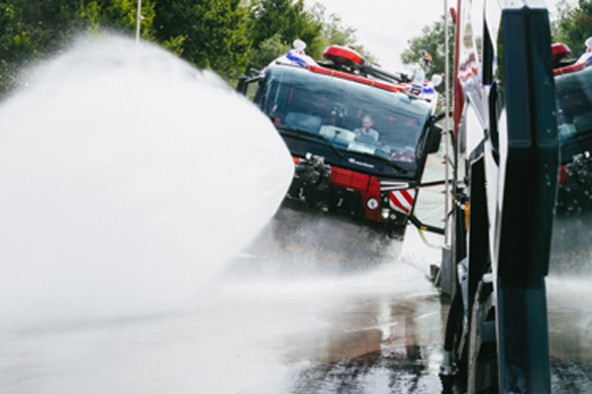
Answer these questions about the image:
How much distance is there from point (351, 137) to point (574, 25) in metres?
11.2

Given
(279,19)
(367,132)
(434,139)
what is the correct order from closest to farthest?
1. (434,139)
2. (367,132)
3. (279,19)

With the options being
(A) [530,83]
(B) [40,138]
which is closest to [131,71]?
(B) [40,138]

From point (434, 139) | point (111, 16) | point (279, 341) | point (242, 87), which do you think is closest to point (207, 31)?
point (111, 16)

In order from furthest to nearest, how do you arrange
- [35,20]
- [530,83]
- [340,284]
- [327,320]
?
[35,20] < [340,284] < [327,320] < [530,83]

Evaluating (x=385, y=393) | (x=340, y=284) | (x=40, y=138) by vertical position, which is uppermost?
(x=40, y=138)

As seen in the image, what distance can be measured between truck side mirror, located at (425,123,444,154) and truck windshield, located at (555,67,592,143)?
11021 mm

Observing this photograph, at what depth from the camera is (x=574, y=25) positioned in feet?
8.48

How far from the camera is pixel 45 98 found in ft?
34.5

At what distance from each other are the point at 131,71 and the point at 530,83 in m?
9.67

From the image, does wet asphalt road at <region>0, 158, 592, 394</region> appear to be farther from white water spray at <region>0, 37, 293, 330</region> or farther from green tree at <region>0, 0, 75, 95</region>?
green tree at <region>0, 0, 75, 95</region>

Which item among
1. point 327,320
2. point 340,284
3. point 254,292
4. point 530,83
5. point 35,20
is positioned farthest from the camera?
point 35,20

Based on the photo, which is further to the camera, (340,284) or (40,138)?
(340,284)

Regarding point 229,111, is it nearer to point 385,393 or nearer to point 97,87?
point 97,87

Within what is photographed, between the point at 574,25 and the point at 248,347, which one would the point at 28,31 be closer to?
the point at 248,347
